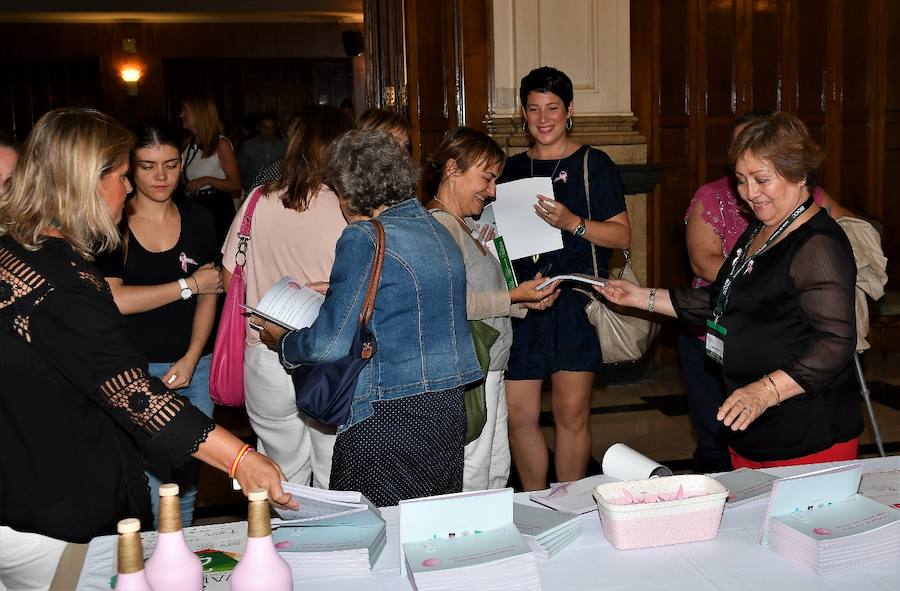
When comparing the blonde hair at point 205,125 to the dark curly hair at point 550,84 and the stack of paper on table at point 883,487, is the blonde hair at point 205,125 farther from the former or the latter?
the stack of paper on table at point 883,487

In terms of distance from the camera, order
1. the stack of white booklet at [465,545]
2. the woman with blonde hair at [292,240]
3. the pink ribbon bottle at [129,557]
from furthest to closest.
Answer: the woman with blonde hair at [292,240]
the stack of white booklet at [465,545]
the pink ribbon bottle at [129,557]

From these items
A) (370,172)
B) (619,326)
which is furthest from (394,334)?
(619,326)

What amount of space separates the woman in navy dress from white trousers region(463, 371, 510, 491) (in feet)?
1.08

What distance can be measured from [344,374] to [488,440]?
1.07 metres

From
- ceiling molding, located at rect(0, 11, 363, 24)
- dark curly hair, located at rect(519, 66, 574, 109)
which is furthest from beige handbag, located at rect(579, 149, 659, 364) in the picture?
ceiling molding, located at rect(0, 11, 363, 24)

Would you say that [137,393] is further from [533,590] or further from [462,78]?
[462,78]

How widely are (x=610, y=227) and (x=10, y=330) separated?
7.81 feet

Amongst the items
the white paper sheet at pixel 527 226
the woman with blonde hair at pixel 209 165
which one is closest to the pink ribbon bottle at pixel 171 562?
the white paper sheet at pixel 527 226

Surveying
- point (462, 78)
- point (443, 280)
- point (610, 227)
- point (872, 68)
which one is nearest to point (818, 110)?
point (872, 68)

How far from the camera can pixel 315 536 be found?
2.03 metres

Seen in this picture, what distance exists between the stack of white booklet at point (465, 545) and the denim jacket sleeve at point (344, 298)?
0.64m

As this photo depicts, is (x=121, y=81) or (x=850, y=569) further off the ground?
(x=121, y=81)

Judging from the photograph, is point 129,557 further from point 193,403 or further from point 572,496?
point 193,403

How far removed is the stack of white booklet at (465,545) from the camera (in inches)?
71.1
